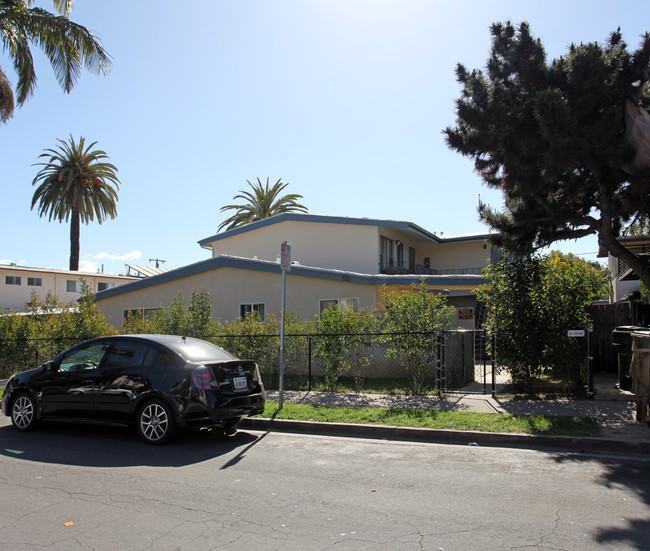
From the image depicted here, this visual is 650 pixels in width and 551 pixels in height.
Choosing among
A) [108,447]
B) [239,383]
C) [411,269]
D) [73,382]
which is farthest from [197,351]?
[411,269]

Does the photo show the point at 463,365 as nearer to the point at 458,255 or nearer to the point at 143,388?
the point at 143,388

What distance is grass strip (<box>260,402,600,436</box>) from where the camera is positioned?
309 inches

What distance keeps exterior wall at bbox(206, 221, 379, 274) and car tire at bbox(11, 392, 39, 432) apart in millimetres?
16953

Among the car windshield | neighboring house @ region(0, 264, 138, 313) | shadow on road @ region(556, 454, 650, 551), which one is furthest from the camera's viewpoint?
neighboring house @ region(0, 264, 138, 313)

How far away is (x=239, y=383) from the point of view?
8055 millimetres

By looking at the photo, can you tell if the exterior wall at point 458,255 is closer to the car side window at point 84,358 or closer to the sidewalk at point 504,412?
the sidewalk at point 504,412

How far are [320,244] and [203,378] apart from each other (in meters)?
18.3

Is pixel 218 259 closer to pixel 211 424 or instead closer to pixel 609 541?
pixel 211 424

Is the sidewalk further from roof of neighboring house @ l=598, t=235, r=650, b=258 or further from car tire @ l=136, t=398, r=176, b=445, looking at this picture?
roof of neighboring house @ l=598, t=235, r=650, b=258

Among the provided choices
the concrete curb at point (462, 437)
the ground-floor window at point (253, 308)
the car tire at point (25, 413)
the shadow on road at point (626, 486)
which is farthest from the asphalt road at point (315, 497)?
the ground-floor window at point (253, 308)

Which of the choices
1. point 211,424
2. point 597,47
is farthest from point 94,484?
point 597,47

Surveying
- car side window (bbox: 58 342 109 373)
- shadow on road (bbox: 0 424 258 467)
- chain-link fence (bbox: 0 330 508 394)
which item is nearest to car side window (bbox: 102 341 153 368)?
car side window (bbox: 58 342 109 373)

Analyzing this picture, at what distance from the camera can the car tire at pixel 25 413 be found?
28.2ft

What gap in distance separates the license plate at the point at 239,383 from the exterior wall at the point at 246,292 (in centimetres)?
868
